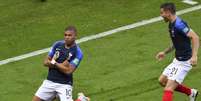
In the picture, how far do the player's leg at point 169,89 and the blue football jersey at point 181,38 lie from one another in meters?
0.49

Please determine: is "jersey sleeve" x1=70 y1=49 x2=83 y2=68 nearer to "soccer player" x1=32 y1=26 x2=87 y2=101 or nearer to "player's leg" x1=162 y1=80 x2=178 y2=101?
"soccer player" x1=32 y1=26 x2=87 y2=101

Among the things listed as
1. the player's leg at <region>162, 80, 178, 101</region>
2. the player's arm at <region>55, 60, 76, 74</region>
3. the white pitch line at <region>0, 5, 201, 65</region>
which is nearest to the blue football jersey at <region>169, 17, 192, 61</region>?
the player's leg at <region>162, 80, 178, 101</region>

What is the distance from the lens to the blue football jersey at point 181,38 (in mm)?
11852

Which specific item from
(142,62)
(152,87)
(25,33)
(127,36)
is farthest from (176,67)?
(25,33)

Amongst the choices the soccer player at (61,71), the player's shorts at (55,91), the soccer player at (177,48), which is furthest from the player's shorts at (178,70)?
the player's shorts at (55,91)

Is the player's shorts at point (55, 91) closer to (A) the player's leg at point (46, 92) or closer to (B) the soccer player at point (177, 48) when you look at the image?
(A) the player's leg at point (46, 92)

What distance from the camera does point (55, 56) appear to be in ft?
37.9

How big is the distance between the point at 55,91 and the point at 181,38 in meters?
2.60

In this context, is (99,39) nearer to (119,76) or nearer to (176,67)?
(119,76)

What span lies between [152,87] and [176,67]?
1.81 metres


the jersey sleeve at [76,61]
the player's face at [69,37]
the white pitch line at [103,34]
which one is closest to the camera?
the player's face at [69,37]

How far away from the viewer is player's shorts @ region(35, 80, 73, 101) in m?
11.5

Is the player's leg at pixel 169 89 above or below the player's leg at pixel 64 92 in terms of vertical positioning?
below

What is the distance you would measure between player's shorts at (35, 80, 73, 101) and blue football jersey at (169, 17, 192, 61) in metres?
2.22
